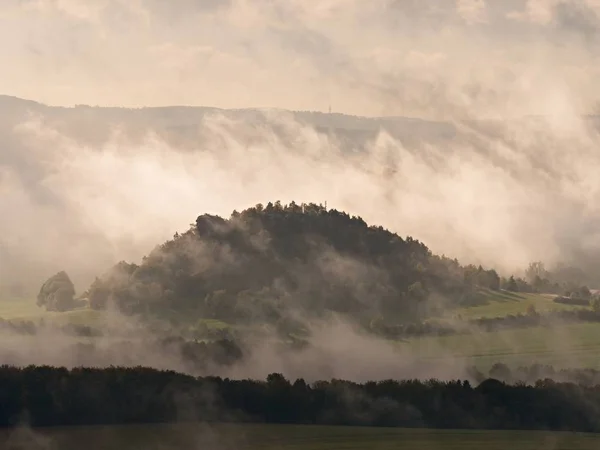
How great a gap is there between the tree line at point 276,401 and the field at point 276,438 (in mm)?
3782

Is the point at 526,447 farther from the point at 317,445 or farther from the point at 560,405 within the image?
the point at 317,445

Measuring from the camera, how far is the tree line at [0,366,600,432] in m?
133

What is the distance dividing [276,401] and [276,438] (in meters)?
13.1

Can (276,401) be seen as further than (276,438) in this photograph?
Yes

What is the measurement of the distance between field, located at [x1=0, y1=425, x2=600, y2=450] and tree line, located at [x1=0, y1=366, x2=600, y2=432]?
3.78m

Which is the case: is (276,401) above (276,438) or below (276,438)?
above

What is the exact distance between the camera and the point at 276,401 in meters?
140

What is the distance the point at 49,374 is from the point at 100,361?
5704 cm

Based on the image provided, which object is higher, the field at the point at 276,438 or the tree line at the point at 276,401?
the tree line at the point at 276,401

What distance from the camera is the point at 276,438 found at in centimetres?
12694

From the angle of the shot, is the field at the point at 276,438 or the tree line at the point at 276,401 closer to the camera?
the field at the point at 276,438

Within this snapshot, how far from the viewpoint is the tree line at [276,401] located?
132750mm

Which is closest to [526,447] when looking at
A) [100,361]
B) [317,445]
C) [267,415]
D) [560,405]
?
[560,405]

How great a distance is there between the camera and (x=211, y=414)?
136500mm
